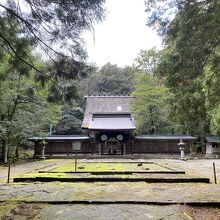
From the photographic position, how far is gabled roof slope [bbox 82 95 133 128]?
30891 millimetres

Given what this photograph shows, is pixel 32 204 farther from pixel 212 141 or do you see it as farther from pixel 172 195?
pixel 212 141

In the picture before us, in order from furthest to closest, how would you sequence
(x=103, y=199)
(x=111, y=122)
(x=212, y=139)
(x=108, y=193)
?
(x=212, y=139) → (x=111, y=122) → (x=108, y=193) → (x=103, y=199)

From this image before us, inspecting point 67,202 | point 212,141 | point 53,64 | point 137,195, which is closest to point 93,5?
point 53,64

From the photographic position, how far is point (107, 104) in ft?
105

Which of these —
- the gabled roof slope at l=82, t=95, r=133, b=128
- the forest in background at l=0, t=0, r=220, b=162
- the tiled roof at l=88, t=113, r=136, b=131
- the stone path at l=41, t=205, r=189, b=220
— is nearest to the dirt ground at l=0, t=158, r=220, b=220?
the stone path at l=41, t=205, r=189, b=220

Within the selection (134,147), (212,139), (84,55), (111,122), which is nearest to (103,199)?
(84,55)

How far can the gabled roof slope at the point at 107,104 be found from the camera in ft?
101

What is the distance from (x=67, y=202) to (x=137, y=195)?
1.61m

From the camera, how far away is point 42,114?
18.7m

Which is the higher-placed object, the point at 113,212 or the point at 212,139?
the point at 212,139

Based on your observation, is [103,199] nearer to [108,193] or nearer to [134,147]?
[108,193]

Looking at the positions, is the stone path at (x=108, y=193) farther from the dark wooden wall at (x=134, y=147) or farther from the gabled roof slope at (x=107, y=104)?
the gabled roof slope at (x=107, y=104)

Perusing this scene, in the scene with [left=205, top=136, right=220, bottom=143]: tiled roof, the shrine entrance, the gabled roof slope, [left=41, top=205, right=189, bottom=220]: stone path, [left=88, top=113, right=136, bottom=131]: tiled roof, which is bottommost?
[left=41, top=205, right=189, bottom=220]: stone path

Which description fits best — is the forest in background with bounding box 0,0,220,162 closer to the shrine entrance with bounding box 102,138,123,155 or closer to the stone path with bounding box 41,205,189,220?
the stone path with bounding box 41,205,189,220
